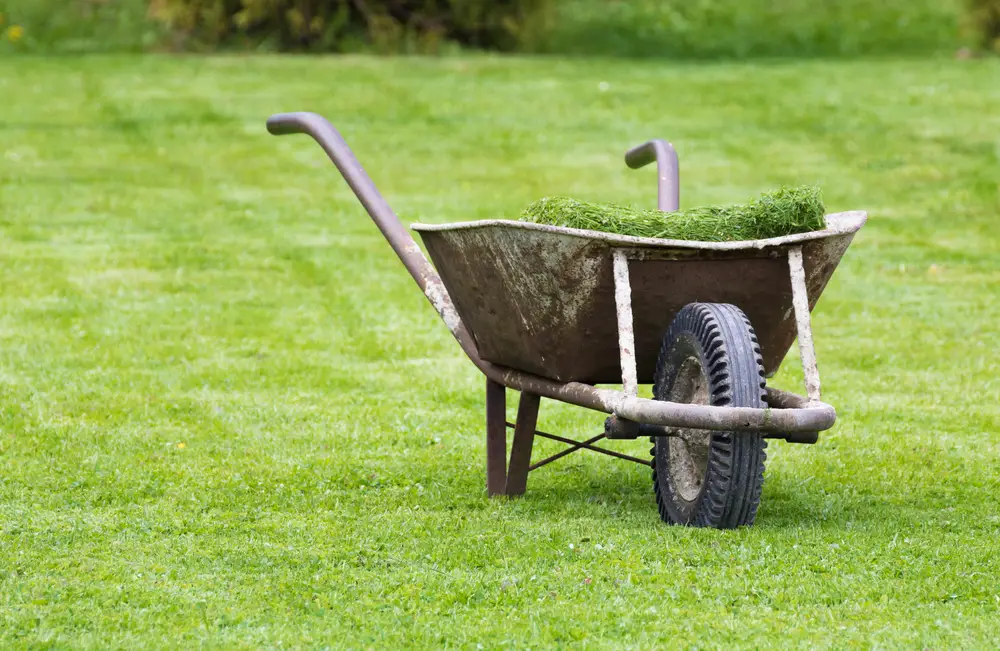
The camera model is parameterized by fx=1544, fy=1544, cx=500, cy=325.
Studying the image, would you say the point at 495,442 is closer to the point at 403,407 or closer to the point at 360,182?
the point at 360,182

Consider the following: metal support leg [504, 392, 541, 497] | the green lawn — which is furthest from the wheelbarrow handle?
the green lawn

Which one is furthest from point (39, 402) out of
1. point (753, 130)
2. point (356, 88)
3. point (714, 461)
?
point (356, 88)

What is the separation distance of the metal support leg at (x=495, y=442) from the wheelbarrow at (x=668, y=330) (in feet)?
0.76

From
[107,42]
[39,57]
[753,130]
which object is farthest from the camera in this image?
[107,42]

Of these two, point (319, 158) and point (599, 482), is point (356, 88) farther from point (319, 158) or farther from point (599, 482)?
point (599, 482)

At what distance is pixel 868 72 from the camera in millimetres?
19344

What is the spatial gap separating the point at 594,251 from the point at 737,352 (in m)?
0.51

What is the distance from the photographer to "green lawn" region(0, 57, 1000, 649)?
4.08 meters

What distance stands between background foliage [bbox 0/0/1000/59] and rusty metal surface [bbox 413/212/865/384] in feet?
56.0

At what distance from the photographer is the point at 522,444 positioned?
5312 mm

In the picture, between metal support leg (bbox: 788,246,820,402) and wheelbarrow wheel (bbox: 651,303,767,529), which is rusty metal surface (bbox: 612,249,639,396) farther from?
metal support leg (bbox: 788,246,820,402)

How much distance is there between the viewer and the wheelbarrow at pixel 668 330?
4.36 m

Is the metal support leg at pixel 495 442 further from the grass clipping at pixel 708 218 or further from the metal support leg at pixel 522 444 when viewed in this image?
the grass clipping at pixel 708 218

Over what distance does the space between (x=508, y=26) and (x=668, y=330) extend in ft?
58.8
